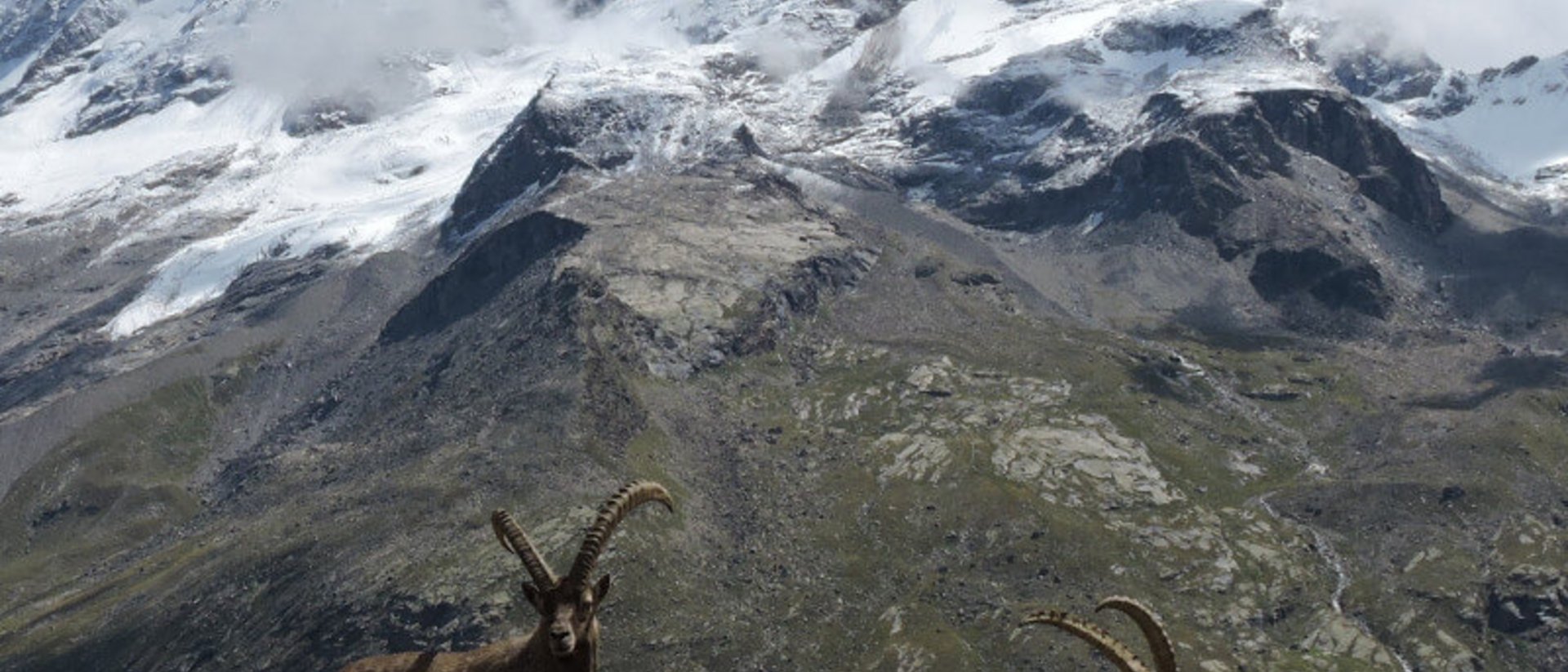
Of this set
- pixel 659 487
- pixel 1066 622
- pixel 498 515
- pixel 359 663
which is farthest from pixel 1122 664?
pixel 359 663

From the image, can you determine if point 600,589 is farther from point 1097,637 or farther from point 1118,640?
point 1118,640

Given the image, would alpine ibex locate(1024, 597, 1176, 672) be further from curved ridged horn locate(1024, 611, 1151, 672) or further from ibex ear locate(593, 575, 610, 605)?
ibex ear locate(593, 575, 610, 605)

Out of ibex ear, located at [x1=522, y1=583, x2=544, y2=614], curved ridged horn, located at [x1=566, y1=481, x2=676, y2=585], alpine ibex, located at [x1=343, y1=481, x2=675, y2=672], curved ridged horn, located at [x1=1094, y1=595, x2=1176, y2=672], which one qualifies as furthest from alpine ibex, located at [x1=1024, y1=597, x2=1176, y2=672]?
ibex ear, located at [x1=522, y1=583, x2=544, y2=614]

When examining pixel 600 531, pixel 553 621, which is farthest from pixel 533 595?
pixel 600 531

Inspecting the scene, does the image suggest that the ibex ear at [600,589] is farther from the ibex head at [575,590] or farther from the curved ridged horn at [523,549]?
the curved ridged horn at [523,549]

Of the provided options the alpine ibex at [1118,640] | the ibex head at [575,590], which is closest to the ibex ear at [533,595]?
the ibex head at [575,590]

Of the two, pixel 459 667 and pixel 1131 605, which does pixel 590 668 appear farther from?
pixel 1131 605

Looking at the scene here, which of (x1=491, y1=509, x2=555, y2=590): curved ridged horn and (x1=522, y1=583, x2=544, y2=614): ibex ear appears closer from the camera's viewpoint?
(x1=522, y1=583, x2=544, y2=614): ibex ear
